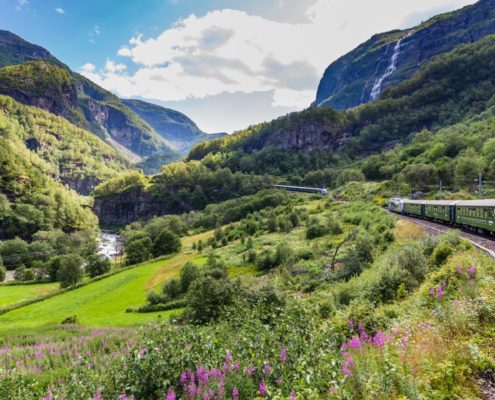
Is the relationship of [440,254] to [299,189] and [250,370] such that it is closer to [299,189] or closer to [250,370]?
[250,370]

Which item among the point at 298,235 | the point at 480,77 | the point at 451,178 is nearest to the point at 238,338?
the point at 298,235

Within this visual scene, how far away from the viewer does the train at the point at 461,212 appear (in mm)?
25516

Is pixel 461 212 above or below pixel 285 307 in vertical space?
above

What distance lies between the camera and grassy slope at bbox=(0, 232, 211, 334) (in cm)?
3480

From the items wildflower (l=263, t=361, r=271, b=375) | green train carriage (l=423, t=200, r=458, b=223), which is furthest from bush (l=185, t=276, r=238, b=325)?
green train carriage (l=423, t=200, r=458, b=223)

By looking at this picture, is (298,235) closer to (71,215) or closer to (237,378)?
(237,378)

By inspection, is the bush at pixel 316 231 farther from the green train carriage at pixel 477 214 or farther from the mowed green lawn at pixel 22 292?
the mowed green lawn at pixel 22 292

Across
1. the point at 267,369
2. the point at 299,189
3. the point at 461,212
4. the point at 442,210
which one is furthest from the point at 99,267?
the point at 299,189

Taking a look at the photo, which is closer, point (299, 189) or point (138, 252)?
point (138, 252)

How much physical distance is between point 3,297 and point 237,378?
229 ft

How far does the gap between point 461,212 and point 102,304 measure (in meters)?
45.8

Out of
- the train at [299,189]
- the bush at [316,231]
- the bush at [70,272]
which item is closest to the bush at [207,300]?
the bush at [316,231]

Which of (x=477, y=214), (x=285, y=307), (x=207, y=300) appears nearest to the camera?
(x=285, y=307)

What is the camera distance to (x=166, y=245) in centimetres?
8100
